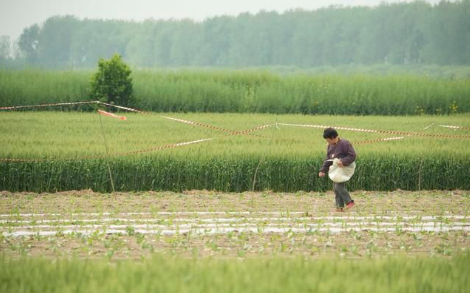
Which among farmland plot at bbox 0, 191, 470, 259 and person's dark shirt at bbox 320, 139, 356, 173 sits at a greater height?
person's dark shirt at bbox 320, 139, 356, 173

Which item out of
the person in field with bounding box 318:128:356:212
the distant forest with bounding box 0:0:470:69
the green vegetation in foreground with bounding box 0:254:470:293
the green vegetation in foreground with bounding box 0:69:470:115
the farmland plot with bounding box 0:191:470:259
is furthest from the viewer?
the distant forest with bounding box 0:0:470:69

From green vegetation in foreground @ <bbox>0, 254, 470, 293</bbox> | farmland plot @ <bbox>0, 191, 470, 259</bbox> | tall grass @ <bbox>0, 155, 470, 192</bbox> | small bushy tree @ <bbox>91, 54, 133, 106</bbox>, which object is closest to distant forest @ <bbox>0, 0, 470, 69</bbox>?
small bushy tree @ <bbox>91, 54, 133, 106</bbox>

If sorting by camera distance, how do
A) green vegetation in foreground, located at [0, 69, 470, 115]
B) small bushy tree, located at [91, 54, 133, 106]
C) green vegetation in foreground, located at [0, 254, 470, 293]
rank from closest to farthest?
green vegetation in foreground, located at [0, 254, 470, 293]
small bushy tree, located at [91, 54, 133, 106]
green vegetation in foreground, located at [0, 69, 470, 115]

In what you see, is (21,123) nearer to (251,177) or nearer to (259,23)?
(251,177)

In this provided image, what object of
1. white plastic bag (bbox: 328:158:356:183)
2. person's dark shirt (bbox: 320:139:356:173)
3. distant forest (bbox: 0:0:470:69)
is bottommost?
white plastic bag (bbox: 328:158:356:183)

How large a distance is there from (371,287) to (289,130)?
16529 millimetres

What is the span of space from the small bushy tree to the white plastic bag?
59.7ft

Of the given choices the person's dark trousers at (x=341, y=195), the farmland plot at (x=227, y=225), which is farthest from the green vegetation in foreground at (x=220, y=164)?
the person's dark trousers at (x=341, y=195)

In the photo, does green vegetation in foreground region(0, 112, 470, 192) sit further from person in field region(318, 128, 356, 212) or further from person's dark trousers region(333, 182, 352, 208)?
person's dark trousers region(333, 182, 352, 208)

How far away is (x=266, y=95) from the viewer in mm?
35000

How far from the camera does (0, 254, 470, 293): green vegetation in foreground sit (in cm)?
716

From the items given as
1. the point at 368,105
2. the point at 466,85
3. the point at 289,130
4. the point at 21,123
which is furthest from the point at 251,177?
the point at 466,85

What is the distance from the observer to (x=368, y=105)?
35594mm

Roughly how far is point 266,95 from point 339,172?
67.2ft
